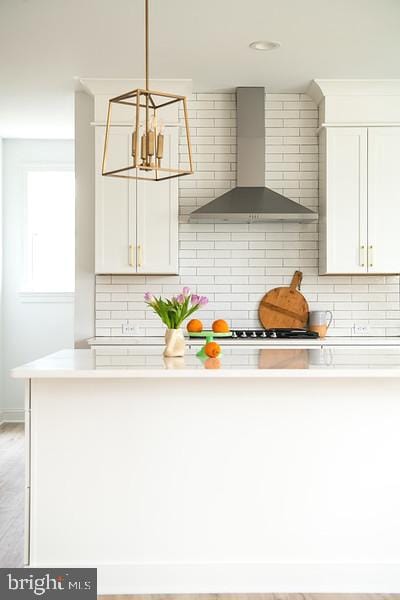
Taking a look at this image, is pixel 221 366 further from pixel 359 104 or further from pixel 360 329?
pixel 359 104

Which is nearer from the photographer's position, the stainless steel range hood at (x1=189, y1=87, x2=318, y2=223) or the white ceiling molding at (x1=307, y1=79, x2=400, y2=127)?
the stainless steel range hood at (x1=189, y1=87, x2=318, y2=223)

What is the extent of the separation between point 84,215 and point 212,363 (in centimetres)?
290

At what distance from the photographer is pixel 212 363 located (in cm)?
309

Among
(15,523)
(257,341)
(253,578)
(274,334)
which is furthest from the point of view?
(274,334)

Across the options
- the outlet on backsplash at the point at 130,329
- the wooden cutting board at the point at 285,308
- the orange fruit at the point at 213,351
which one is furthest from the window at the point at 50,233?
the orange fruit at the point at 213,351

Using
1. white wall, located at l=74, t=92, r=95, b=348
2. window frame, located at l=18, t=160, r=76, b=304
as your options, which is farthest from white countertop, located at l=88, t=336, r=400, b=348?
window frame, located at l=18, t=160, r=76, b=304

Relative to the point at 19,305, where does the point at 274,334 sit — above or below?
below

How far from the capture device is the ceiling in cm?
411

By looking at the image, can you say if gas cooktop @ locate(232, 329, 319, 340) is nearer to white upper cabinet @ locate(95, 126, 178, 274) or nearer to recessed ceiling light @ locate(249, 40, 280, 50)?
white upper cabinet @ locate(95, 126, 178, 274)

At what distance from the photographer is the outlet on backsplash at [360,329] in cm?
571

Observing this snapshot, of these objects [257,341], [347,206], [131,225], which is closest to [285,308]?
[257,341]

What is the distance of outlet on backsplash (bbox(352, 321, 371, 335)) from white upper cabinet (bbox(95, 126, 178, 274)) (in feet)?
4.69

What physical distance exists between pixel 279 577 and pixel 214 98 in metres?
3.75

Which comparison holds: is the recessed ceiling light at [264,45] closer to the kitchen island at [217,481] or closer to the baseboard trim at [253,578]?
the kitchen island at [217,481]
